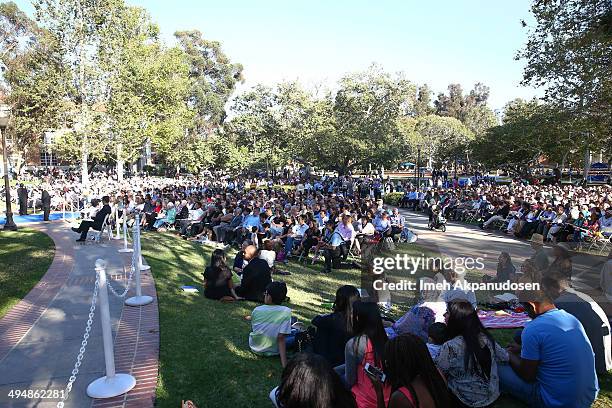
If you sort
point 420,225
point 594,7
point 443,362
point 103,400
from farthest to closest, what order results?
point 420,225, point 594,7, point 103,400, point 443,362

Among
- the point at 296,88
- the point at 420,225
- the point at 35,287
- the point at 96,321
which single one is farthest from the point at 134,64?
the point at 96,321

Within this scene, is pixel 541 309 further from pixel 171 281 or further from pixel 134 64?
pixel 134 64

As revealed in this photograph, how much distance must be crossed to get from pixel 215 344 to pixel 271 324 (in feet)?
3.05

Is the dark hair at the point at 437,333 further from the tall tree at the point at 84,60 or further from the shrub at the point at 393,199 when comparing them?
the tall tree at the point at 84,60

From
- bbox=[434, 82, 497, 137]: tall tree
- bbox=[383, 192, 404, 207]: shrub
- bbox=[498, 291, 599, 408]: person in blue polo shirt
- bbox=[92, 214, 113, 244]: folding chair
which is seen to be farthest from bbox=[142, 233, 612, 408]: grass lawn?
bbox=[434, 82, 497, 137]: tall tree

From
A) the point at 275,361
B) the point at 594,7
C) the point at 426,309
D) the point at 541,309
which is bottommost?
the point at 275,361

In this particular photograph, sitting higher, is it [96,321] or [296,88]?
[296,88]

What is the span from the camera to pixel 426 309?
212 inches

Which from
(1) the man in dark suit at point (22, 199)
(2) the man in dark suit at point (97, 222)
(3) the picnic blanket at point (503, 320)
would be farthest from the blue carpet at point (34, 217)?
(3) the picnic blanket at point (503, 320)

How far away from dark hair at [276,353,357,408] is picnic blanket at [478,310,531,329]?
4.28 m

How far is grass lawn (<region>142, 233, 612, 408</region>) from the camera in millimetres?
4551

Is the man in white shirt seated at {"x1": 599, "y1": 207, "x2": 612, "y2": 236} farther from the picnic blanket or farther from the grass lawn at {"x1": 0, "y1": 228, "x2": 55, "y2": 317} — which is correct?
the grass lawn at {"x1": 0, "y1": 228, "x2": 55, "y2": 317}

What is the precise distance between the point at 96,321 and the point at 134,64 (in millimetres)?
27417

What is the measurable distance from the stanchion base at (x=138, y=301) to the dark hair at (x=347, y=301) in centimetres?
394
